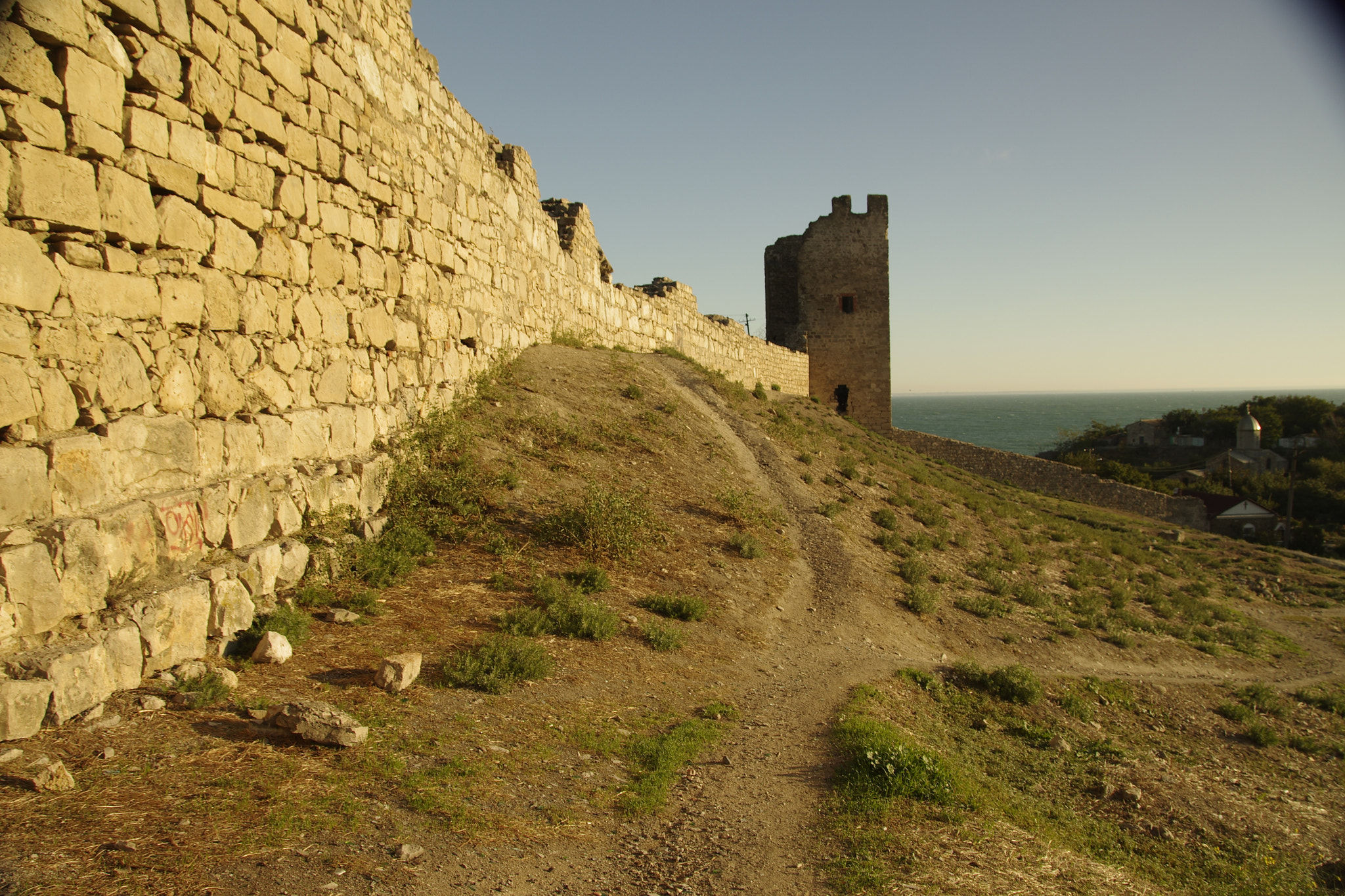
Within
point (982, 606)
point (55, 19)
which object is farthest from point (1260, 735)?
point (55, 19)

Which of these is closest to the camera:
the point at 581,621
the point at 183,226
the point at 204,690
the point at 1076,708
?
the point at 204,690

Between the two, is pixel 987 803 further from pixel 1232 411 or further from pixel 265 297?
pixel 1232 411

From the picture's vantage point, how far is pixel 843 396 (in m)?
32.5

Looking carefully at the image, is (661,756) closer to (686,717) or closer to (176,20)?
(686,717)

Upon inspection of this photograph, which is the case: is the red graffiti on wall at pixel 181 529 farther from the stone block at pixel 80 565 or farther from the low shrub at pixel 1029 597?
the low shrub at pixel 1029 597

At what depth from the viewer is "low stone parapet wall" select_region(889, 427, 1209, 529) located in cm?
2803

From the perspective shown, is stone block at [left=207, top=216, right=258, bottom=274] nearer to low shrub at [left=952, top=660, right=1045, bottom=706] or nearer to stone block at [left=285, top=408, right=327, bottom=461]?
stone block at [left=285, top=408, right=327, bottom=461]

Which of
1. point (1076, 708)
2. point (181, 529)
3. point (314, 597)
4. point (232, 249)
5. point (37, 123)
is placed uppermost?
point (37, 123)

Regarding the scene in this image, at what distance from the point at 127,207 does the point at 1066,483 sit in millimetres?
30105

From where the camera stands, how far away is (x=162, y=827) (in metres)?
3.24

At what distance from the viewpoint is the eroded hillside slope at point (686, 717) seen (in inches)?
140

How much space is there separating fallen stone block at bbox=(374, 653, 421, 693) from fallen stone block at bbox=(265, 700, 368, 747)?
57 centimetres

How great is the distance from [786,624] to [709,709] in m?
2.51

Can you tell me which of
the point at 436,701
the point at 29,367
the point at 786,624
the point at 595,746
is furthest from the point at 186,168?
the point at 786,624
